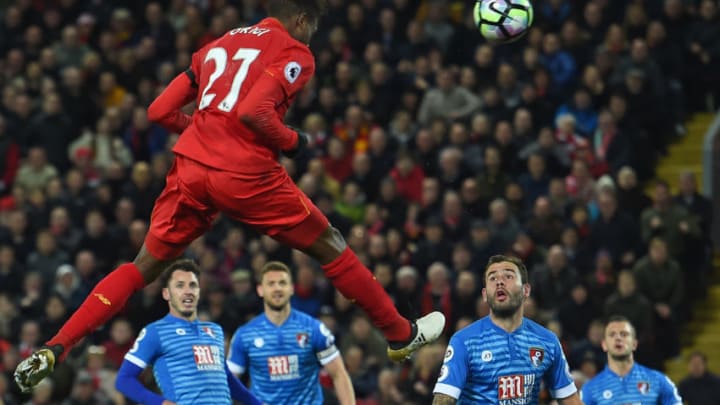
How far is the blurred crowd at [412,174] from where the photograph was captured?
15383 millimetres

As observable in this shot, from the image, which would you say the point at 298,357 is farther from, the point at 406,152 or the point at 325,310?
the point at 406,152

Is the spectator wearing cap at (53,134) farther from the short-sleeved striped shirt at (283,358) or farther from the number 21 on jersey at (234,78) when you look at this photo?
the number 21 on jersey at (234,78)

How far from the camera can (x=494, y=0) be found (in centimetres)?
1014

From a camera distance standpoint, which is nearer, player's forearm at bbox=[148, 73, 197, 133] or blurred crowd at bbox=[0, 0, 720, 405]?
player's forearm at bbox=[148, 73, 197, 133]

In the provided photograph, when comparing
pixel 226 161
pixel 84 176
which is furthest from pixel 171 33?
pixel 226 161

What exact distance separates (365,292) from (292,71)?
1319 millimetres

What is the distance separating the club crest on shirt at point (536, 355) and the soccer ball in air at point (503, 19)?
2316 mm

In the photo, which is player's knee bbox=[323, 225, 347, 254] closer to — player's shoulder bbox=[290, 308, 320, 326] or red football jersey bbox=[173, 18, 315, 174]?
red football jersey bbox=[173, 18, 315, 174]

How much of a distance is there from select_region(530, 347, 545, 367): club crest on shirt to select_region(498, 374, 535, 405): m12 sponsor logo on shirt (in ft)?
0.31

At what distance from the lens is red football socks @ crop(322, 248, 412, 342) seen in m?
8.12

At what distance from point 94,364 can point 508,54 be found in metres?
6.34

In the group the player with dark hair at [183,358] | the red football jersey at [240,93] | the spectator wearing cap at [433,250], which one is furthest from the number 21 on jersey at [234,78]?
the spectator wearing cap at [433,250]

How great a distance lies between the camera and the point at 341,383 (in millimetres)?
11156

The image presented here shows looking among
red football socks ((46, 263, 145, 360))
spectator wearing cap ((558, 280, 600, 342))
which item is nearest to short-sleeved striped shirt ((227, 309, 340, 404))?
red football socks ((46, 263, 145, 360))
